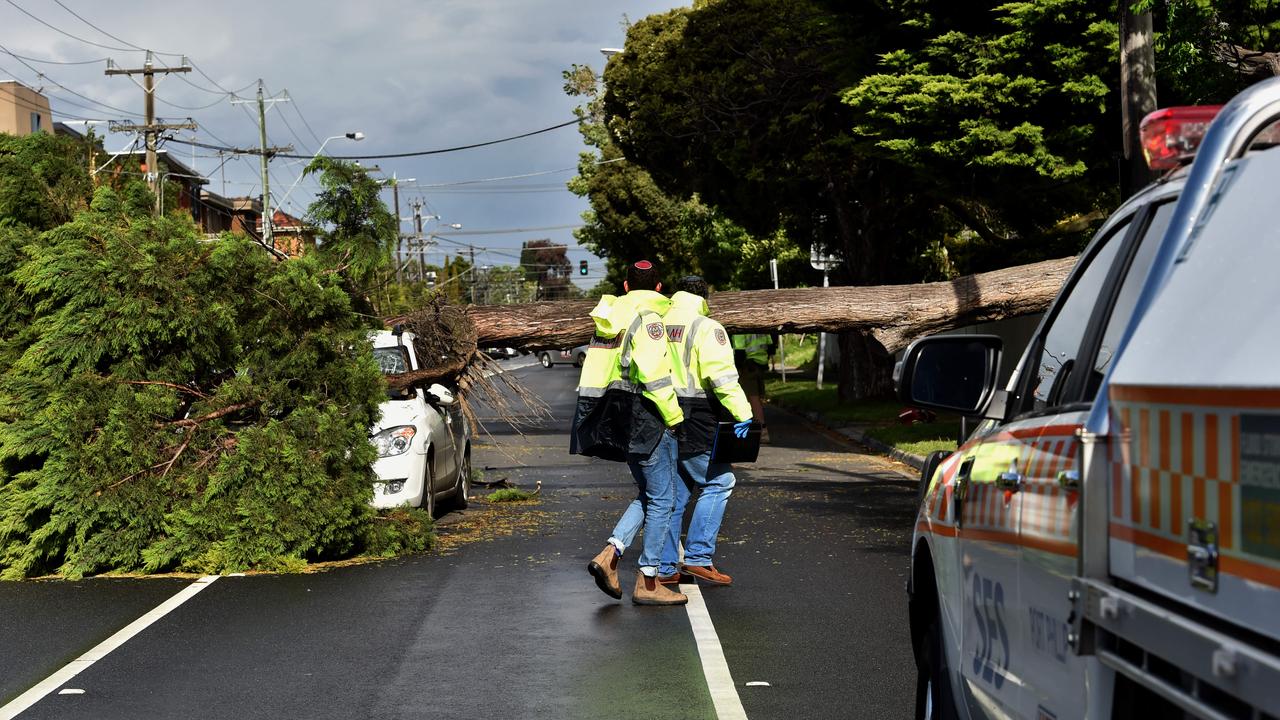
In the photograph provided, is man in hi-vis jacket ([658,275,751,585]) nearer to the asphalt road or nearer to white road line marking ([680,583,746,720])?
white road line marking ([680,583,746,720])

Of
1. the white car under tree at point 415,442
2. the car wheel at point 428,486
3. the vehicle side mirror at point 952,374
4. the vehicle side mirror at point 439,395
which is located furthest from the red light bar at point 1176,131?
the vehicle side mirror at point 439,395

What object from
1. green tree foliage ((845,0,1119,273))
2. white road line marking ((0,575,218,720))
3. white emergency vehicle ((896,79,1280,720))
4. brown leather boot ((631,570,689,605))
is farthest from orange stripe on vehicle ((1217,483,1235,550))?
green tree foliage ((845,0,1119,273))

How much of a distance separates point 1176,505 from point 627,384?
6.75 meters

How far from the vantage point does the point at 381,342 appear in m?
14.4

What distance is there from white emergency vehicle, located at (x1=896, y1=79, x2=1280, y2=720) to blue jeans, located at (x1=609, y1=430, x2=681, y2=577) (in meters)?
5.07

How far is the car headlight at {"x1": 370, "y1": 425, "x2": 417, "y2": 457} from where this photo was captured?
12.1 metres

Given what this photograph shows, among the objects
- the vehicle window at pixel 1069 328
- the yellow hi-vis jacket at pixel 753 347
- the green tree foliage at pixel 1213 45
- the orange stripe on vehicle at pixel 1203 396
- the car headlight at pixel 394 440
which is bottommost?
the car headlight at pixel 394 440

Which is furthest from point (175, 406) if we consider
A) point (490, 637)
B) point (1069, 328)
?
point (1069, 328)

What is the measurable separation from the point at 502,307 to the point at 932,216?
12949 mm

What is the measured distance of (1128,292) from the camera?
342 cm

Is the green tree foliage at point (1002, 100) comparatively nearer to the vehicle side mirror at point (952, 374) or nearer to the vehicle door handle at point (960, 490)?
the vehicle side mirror at point (952, 374)

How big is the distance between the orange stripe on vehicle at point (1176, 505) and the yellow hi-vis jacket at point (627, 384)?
6539mm

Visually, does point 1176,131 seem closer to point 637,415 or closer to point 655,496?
point 637,415

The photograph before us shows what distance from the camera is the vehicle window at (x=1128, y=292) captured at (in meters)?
3.29
